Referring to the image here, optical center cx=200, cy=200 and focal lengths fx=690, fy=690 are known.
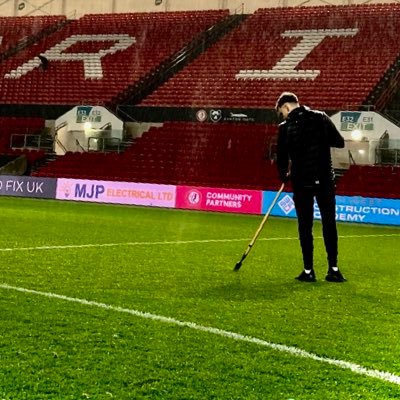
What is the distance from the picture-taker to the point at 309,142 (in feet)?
21.6

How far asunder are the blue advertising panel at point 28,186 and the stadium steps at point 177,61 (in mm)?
5610

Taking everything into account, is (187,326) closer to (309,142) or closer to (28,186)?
(309,142)

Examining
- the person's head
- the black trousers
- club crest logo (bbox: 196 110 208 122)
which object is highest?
the person's head

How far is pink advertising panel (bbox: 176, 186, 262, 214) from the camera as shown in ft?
66.6

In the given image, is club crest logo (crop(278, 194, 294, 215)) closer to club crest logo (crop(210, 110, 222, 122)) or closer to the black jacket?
club crest logo (crop(210, 110, 222, 122))

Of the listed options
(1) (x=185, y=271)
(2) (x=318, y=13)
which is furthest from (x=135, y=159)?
(1) (x=185, y=271)

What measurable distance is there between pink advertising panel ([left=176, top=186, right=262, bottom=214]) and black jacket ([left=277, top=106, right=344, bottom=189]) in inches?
532

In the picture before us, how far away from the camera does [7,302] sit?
15.9ft

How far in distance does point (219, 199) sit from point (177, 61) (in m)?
12.5

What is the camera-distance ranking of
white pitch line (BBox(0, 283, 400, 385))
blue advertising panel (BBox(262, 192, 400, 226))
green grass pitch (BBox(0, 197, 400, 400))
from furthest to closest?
blue advertising panel (BBox(262, 192, 400, 226))
white pitch line (BBox(0, 283, 400, 385))
green grass pitch (BBox(0, 197, 400, 400))

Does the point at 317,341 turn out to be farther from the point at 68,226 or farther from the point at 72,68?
the point at 72,68

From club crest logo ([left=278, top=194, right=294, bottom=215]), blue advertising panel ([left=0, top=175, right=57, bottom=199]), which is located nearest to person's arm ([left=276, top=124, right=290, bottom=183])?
club crest logo ([left=278, top=194, right=294, bottom=215])

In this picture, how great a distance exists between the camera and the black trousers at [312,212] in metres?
6.64

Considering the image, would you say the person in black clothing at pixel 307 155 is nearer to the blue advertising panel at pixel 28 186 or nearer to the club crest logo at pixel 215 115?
the blue advertising panel at pixel 28 186
